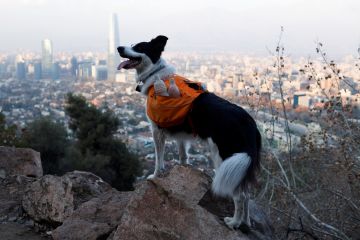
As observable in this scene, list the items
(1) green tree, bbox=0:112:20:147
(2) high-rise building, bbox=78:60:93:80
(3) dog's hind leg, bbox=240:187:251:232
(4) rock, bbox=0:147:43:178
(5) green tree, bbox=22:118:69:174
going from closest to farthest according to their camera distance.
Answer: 1. (3) dog's hind leg, bbox=240:187:251:232
2. (4) rock, bbox=0:147:43:178
3. (1) green tree, bbox=0:112:20:147
4. (5) green tree, bbox=22:118:69:174
5. (2) high-rise building, bbox=78:60:93:80

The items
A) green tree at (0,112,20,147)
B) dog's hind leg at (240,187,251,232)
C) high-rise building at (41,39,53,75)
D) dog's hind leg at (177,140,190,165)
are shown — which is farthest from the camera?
high-rise building at (41,39,53,75)

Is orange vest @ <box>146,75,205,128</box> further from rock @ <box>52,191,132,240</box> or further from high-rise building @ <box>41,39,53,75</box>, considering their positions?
high-rise building @ <box>41,39,53,75</box>

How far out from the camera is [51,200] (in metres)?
5.33

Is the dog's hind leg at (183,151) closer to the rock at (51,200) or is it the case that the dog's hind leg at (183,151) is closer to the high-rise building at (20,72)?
the rock at (51,200)

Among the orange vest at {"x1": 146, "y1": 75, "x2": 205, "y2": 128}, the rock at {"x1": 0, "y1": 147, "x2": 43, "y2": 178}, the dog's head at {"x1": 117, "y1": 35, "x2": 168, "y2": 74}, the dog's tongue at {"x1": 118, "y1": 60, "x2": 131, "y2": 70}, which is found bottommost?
the rock at {"x1": 0, "y1": 147, "x2": 43, "y2": 178}

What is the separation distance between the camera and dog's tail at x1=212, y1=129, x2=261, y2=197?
3.49 meters

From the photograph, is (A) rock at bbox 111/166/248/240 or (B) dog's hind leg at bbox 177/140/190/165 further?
(B) dog's hind leg at bbox 177/140/190/165

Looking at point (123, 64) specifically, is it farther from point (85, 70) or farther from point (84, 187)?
point (85, 70)

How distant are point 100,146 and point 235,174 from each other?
10.7m

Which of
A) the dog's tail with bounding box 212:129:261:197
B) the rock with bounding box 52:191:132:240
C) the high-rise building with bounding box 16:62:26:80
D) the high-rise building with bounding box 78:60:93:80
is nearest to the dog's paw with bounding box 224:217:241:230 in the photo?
the dog's tail with bounding box 212:129:261:197

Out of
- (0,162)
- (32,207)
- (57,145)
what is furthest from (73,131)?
(32,207)

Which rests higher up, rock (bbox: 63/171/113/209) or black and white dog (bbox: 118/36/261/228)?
black and white dog (bbox: 118/36/261/228)

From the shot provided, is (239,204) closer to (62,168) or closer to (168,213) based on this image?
(168,213)

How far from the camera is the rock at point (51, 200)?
5.22 metres
